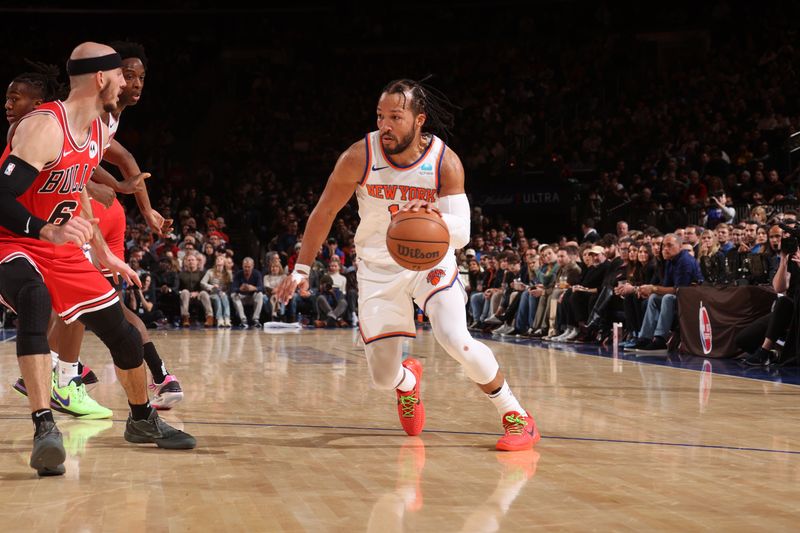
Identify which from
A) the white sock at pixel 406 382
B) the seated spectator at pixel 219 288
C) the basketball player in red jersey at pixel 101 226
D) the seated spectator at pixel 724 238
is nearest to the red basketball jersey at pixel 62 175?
the basketball player in red jersey at pixel 101 226

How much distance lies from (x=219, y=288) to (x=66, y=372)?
10540 millimetres

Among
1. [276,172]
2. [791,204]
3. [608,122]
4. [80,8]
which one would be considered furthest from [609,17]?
[80,8]

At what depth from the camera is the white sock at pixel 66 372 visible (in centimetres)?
524

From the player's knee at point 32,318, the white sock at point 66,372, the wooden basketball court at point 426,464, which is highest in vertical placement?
the player's knee at point 32,318

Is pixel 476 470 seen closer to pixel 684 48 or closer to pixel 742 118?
pixel 742 118

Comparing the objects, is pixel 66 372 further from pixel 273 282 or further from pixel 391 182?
pixel 273 282

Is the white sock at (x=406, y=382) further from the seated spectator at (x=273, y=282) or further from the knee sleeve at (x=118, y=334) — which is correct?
the seated spectator at (x=273, y=282)

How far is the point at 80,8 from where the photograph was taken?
2514 centimetres

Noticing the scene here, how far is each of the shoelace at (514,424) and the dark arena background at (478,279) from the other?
140mm

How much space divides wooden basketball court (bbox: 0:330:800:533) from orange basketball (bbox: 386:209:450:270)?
89 cm

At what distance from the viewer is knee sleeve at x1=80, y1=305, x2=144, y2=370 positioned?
412 cm

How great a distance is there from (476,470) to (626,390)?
3.15m

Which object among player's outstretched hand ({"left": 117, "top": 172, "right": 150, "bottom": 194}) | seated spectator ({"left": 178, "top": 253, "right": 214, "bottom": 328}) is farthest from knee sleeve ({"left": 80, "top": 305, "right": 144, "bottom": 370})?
seated spectator ({"left": 178, "top": 253, "right": 214, "bottom": 328})

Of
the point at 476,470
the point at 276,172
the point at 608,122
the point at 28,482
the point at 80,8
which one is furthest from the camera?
the point at 80,8
